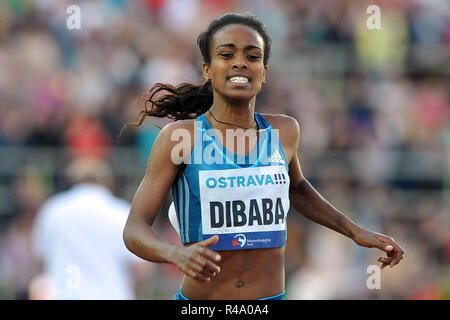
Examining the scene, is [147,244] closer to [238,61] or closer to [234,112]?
[234,112]

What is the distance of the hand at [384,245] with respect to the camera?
5094 mm

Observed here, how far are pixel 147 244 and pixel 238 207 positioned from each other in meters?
0.57

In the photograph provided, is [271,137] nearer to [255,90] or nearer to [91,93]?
[255,90]

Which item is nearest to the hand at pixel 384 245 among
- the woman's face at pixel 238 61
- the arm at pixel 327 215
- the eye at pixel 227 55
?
the arm at pixel 327 215

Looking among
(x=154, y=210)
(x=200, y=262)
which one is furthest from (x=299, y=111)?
(x=200, y=262)

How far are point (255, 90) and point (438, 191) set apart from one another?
6871 mm

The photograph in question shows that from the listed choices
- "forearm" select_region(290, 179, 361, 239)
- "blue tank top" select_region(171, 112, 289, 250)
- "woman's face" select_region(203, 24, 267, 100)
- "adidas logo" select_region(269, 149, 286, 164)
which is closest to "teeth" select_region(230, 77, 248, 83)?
"woman's face" select_region(203, 24, 267, 100)

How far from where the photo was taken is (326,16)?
1280 centimetres

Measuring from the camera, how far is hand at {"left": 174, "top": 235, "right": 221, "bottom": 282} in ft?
13.8

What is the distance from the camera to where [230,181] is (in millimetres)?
4934

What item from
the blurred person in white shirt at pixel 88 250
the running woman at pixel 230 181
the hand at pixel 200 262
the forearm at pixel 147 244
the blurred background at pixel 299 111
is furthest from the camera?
the blurred background at pixel 299 111

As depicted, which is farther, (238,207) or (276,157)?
(276,157)

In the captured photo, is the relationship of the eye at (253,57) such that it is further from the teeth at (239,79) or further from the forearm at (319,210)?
the forearm at (319,210)

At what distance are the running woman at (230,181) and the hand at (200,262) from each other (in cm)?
51
